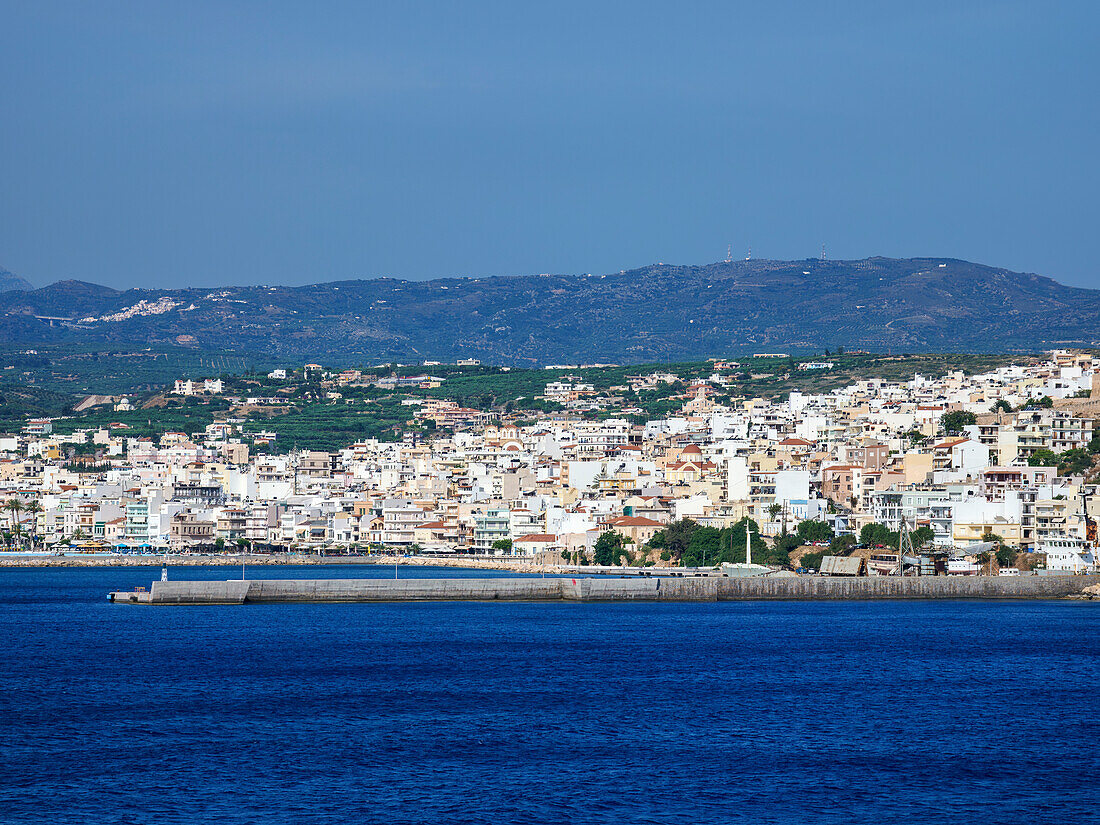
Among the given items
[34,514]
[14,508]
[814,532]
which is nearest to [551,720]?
[814,532]

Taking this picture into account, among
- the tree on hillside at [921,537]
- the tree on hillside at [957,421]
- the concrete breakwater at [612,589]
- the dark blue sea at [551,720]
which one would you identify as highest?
the tree on hillside at [957,421]

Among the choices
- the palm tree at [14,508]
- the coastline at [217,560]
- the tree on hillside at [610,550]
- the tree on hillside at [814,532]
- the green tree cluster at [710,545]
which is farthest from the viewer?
the palm tree at [14,508]

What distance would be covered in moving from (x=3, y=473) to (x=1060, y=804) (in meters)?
126

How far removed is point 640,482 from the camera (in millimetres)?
111188

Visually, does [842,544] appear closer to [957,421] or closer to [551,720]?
[957,421]

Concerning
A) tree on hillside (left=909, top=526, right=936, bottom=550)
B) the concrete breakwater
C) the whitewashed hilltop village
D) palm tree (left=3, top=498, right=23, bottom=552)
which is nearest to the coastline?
the whitewashed hilltop village

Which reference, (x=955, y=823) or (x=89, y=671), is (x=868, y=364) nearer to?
(x=89, y=671)

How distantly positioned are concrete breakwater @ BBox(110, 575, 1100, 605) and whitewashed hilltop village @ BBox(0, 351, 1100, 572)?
6129 mm

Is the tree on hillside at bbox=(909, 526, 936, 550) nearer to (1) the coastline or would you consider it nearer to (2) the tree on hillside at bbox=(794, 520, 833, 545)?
(2) the tree on hillside at bbox=(794, 520, 833, 545)

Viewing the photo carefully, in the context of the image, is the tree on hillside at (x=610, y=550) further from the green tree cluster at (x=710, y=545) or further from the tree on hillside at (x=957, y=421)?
the tree on hillside at (x=957, y=421)

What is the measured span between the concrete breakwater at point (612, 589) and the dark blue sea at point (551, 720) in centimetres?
766

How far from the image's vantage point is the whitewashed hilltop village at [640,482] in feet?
261

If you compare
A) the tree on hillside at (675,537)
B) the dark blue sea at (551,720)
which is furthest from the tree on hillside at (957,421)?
the dark blue sea at (551,720)

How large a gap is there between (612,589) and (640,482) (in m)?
43.7
